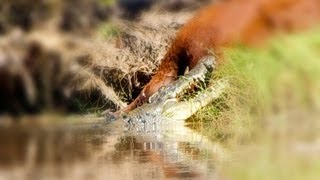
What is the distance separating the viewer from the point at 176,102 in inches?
316

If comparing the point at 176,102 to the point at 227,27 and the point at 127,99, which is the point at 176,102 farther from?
the point at 127,99

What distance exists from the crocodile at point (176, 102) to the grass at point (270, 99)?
0.15m

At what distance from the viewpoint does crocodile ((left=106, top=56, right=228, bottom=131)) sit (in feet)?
25.4

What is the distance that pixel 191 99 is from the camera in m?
7.85

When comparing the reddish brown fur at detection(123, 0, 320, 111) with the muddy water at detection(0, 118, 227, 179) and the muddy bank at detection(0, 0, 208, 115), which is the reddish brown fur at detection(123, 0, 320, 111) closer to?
the muddy bank at detection(0, 0, 208, 115)

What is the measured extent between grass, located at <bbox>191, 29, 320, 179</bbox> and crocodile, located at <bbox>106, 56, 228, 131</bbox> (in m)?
0.15

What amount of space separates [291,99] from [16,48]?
10.8ft

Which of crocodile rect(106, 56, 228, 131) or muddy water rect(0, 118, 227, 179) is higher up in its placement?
crocodile rect(106, 56, 228, 131)

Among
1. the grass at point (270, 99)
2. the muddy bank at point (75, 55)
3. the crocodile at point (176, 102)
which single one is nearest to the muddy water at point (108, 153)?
the crocodile at point (176, 102)

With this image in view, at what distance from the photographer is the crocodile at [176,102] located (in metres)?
7.74

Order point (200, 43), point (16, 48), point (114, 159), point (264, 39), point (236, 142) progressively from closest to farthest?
point (114, 159), point (236, 142), point (264, 39), point (200, 43), point (16, 48)

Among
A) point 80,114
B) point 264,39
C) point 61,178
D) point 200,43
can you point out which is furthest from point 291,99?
point 80,114

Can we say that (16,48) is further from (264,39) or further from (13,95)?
(264,39)

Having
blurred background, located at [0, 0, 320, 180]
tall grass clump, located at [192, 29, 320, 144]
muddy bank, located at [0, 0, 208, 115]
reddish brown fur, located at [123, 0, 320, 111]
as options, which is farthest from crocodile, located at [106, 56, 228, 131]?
muddy bank, located at [0, 0, 208, 115]
